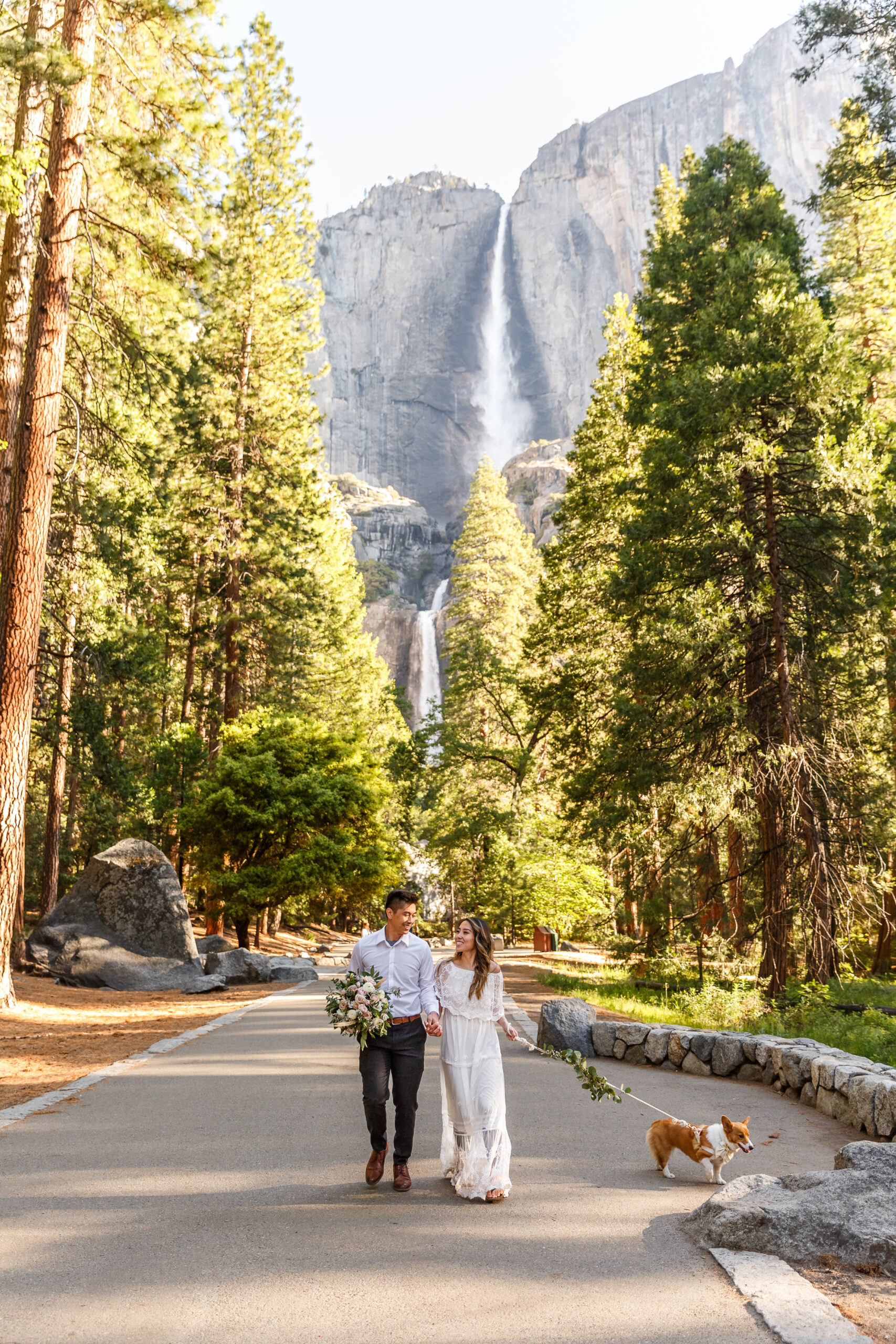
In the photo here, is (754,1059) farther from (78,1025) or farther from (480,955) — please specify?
(78,1025)

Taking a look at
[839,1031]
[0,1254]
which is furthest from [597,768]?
[0,1254]

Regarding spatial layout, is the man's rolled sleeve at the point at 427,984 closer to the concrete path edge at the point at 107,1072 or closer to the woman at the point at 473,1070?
the woman at the point at 473,1070

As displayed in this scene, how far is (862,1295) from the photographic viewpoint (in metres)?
3.67

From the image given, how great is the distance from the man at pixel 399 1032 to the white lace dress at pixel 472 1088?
114 millimetres

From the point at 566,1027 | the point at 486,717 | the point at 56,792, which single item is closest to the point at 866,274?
the point at 486,717

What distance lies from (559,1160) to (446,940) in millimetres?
50551

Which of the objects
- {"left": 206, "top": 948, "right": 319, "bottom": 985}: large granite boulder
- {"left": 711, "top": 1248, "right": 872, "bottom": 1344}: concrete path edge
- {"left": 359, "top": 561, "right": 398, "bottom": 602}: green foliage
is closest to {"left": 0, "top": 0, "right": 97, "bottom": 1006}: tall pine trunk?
{"left": 206, "top": 948, "right": 319, "bottom": 985}: large granite boulder

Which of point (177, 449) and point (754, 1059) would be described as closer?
point (754, 1059)

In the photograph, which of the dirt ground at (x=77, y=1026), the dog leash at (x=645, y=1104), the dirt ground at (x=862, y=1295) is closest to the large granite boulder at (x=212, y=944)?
the dirt ground at (x=77, y=1026)

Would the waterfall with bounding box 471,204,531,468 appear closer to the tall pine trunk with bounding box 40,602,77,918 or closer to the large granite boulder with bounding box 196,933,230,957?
the tall pine trunk with bounding box 40,602,77,918

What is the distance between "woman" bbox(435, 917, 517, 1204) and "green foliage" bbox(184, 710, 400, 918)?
1484cm

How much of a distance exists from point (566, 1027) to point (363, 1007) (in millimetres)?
5526

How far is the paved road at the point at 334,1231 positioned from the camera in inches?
133

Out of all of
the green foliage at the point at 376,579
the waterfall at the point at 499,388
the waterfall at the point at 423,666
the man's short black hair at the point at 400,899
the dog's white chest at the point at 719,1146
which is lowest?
the dog's white chest at the point at 719,1146
